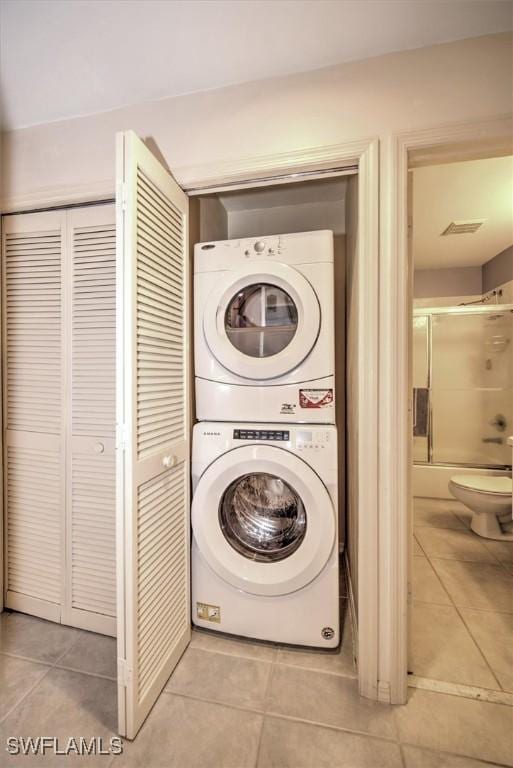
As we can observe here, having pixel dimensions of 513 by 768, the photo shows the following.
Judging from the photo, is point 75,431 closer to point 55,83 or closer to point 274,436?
point 274,436

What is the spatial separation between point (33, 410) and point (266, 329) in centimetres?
118

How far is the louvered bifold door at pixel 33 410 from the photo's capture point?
5.46ft

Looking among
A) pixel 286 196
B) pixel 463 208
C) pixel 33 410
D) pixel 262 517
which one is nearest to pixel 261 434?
pixel 262 517

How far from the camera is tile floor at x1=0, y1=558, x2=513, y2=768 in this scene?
1.09 m

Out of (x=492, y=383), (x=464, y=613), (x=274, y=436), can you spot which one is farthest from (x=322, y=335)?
(x=492, y=383)

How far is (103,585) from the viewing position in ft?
5.28

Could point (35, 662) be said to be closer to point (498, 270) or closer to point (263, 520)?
point (263, 520)

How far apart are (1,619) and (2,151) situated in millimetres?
2225

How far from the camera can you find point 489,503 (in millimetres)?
2547

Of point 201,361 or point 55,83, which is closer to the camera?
point 55,83

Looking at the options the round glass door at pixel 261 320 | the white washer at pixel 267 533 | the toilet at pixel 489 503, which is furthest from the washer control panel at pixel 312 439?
the toilet at pixel 489 503

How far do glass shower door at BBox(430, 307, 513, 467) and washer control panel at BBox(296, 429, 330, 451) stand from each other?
8.53 feet

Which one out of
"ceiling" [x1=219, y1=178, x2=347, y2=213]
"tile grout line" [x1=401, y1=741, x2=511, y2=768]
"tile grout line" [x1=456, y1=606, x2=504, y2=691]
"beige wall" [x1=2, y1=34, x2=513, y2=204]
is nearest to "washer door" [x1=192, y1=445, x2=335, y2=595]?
"tile grout line" [x1=401, y1=741, x2=511, y2=768]

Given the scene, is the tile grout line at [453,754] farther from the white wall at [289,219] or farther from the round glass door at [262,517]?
the white wall at [289,219]
